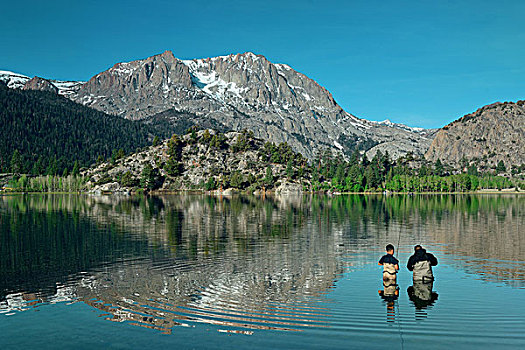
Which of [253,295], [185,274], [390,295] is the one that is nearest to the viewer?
[390,295]

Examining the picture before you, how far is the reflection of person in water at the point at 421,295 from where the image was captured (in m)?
27.9

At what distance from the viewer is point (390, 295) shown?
3070 cm

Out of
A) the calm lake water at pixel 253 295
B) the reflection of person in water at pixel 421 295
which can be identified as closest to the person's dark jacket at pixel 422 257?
the reflection of person in water at pixel 421 295

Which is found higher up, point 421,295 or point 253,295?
point 421,295

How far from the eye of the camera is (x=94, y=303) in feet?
96.4

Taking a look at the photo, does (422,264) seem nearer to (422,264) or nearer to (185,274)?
(422,264)

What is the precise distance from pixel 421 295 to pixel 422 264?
8.41 feet

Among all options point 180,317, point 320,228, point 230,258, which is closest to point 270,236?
point 320,228

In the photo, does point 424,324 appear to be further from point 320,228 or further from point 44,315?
point 320,228

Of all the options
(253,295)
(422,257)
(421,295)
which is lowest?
(253,295)

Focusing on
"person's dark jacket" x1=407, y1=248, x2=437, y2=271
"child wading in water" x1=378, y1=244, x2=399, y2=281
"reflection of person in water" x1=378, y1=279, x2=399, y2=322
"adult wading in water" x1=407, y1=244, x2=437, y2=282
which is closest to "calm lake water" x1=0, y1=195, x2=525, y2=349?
"reflection of person in water" x1=378, y1=279, x2=399, y2=322

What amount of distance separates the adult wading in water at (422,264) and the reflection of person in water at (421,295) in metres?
0.39

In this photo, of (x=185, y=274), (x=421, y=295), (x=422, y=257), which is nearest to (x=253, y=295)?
(x=185, y=274)

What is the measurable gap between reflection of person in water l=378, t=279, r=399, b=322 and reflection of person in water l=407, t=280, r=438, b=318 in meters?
1.09
